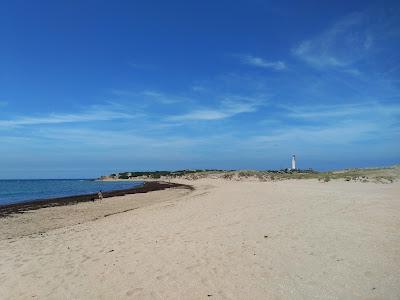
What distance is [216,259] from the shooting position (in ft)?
28.7

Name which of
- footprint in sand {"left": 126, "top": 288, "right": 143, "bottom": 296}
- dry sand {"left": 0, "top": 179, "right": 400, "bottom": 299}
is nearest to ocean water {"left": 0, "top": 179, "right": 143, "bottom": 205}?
dry sand {"left": 0, "top": 179, "right": 400, "bottom": 299}

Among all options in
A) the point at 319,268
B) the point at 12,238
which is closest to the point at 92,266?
the point at 319,268

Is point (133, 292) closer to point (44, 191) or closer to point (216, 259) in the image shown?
point (216, 259)

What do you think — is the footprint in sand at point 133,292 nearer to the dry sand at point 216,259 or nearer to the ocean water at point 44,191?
the dry sand at point 216,259

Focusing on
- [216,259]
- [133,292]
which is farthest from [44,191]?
[133,292]

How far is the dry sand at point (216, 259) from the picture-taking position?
272 inches

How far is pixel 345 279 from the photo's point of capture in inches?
280

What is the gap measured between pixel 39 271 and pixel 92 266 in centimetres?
122

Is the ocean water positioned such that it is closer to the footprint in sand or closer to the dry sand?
the dry sand

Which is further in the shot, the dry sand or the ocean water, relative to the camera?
the ocean water

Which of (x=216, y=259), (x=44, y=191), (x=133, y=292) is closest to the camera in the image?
(x=133, y=292)

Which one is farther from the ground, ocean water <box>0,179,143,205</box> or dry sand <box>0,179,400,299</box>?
ocean water <box>0,179,143,205</box>

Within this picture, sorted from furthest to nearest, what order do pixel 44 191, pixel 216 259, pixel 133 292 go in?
pixel 44 191 → pixel 216 259 → pixel 133 292

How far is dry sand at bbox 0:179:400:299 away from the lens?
6906 millimetres
